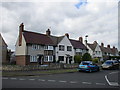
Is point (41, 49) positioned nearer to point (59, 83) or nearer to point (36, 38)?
point (36, 38)

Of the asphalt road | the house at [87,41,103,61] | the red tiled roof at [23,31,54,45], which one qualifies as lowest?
the asphalt road

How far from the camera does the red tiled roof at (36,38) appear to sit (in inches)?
1385

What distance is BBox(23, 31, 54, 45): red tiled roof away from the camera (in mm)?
35188

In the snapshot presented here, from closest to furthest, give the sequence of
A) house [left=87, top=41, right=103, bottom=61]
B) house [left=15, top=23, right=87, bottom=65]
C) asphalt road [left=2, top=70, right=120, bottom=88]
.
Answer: asphalt road [left=2, top=70, right=120, bottom=88]
house [left=15, top=23, right=87, bottom=65]
house [left=87, top=41, right=103, bottom=61]

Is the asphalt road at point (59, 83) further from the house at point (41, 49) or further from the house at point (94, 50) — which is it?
the house at point (94, 50)

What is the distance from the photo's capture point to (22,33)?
3525 cm

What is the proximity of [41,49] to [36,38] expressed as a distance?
300 cm

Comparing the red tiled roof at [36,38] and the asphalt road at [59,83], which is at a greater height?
the red tiled roof at [36,38]

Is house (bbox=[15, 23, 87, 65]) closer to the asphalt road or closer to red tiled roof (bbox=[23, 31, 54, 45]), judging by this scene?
red tiled roof (bbox=[23, 31, 54, 45])

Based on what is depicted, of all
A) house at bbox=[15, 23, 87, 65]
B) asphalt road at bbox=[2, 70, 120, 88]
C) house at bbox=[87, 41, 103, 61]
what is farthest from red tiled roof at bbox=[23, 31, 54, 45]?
house at bbox=[87, 41, 103, 61]

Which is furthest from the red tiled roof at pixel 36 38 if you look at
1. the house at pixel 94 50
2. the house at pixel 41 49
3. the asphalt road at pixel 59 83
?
the house at pixel 94 50

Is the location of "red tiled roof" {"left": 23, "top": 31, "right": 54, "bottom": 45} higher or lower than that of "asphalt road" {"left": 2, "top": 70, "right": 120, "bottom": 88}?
higher

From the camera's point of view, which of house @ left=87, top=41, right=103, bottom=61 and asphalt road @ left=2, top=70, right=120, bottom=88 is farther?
house @ left=87, top=41, right=103, bottom=61

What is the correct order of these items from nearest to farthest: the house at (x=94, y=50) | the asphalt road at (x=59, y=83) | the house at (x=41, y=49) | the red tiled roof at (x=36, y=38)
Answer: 1. the asphalt road at (x=59, y=83)
2. the house at (x=41, y=49)
3. the red tiled roof at (x=36, y=38)
4. the house at (x=94, y=50)
